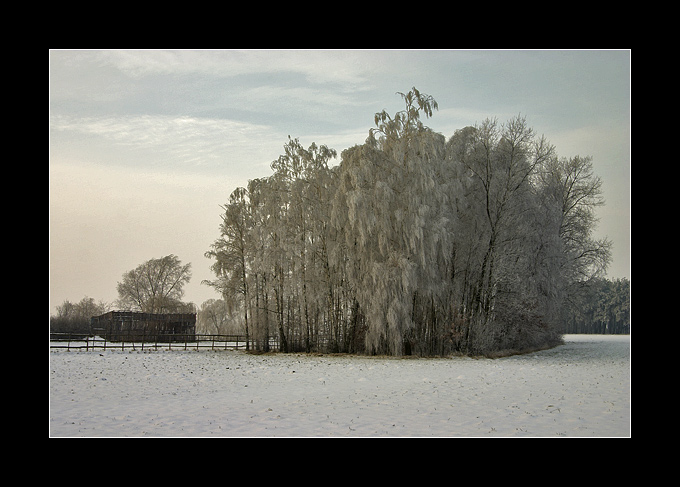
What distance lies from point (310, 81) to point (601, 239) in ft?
71.0

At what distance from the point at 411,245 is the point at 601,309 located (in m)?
41.9

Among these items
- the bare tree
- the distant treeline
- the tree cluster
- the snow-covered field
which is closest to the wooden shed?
the bare tree

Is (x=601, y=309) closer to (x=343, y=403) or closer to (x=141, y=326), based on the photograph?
(x=141, y=326)

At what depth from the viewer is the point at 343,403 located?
8859mm

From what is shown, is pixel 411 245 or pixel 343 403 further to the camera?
pixel 411 245

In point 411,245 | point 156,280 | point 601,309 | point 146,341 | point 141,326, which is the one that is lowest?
point 146,341

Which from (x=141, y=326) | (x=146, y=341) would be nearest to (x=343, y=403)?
(x=146, y=341)

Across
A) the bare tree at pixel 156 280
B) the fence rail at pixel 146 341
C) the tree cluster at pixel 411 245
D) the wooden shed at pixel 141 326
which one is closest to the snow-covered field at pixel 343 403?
the tree cluster at pixel 411 245

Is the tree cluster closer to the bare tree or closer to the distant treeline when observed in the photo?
the distant treeline

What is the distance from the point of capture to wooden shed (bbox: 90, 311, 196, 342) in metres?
34.2

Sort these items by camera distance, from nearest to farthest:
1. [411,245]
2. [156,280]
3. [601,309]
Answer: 1. [411,245]
2. [156,280]
3. [601,309]

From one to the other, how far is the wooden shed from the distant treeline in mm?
23253

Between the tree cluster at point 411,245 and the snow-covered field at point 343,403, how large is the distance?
6.14 metres
